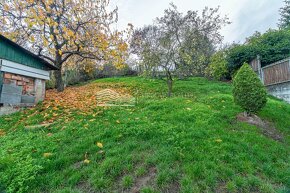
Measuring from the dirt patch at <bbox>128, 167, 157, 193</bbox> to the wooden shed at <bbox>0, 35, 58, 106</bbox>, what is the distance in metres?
5.63

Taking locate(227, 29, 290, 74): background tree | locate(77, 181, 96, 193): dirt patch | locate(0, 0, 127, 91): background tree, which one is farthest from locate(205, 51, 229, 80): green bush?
locate(77, 181, 96, 193): dirt patch

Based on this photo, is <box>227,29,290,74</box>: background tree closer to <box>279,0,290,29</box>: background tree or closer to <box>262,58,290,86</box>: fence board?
<box>262,58,290,86</box>: fence board

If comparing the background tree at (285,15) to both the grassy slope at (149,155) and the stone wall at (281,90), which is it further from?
the grassy slope at (149,155)

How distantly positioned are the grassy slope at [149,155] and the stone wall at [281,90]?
525cm

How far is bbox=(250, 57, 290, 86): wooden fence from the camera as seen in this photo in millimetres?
9062

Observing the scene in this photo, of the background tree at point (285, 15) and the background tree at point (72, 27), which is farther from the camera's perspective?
the background tree at point (285, 15)

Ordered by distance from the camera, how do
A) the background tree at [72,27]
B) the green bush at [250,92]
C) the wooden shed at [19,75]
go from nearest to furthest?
the green bush at [250,92] → the wooden shed at [19,75] → the background tree at [72,27]

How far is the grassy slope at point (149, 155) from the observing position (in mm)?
2559

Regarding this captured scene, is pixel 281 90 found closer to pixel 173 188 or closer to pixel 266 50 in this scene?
pixel 266 50

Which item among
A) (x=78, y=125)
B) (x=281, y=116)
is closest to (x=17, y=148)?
(x=78, y=125)

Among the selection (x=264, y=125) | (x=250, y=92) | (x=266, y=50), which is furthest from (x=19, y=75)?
(x=266, y=50)

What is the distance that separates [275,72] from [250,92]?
20.9 ft

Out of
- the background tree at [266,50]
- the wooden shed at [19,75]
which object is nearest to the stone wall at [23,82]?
the wooden shed at [19,75]

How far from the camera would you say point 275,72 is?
32.4 ft
